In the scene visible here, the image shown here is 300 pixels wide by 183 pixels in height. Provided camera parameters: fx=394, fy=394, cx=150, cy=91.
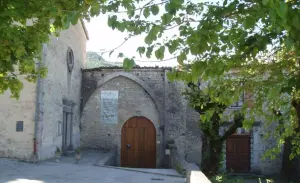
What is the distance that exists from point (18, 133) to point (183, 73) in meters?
11.9

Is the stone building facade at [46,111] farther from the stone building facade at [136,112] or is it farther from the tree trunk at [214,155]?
the tree trunk at [214,155]

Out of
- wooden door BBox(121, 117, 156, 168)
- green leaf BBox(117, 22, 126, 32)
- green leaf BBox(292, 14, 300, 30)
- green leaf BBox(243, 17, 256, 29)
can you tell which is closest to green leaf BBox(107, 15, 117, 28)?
green leaf BBox(117, 22, 126, 32)

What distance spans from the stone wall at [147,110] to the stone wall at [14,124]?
22.9 ft

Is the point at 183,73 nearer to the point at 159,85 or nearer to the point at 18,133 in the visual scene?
the point at 18,133

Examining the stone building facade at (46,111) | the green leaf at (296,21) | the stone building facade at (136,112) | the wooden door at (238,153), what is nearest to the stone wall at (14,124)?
the stone building facade at (46,111)

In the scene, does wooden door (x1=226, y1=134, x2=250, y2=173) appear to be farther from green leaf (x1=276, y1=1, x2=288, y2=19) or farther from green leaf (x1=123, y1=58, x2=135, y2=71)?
green leaf (x1=276, y1=1, x2=288, y2=19)

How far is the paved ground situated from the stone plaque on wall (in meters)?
6.79

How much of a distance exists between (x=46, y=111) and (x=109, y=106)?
6209 millimetres

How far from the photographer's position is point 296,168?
824 inches

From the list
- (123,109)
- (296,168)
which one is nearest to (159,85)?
(123,109)

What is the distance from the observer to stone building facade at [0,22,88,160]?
586 inches

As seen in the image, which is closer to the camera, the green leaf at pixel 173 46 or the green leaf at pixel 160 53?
the green leaf at pixel 160 53

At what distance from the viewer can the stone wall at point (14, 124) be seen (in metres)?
14.8

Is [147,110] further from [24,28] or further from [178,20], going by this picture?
[178,20]
